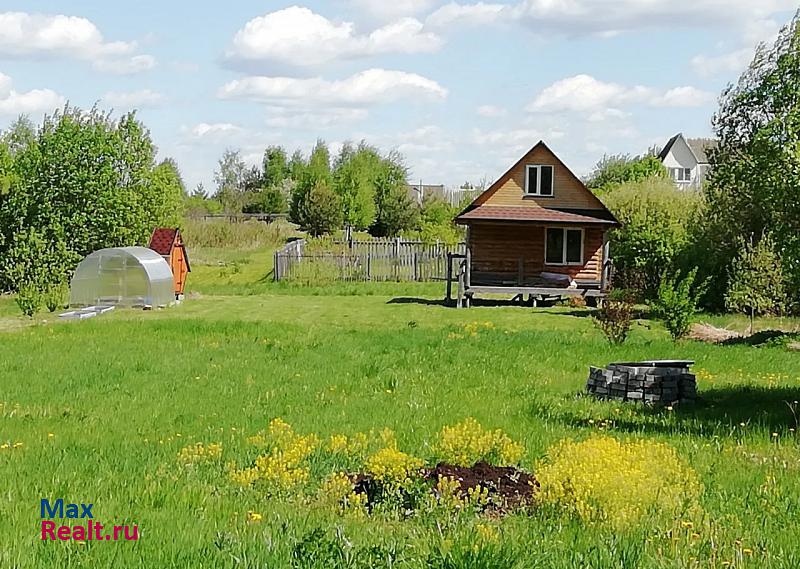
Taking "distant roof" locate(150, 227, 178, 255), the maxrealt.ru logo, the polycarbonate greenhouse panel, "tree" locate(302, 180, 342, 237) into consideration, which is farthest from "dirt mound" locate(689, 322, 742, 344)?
"tree" locate(302, 180, 342, 237)

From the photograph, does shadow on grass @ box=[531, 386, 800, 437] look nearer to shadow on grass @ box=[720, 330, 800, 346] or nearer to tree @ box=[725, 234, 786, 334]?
shadow on grass @ box=[720, 330, 800, 346]

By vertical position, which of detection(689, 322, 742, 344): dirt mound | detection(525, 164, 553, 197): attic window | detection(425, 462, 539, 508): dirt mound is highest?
detection(525, 164, 553, 197): attic window

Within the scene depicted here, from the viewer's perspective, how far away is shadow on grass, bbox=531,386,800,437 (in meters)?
9.55

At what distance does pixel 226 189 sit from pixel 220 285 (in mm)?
44452

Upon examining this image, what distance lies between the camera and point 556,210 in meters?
33.1

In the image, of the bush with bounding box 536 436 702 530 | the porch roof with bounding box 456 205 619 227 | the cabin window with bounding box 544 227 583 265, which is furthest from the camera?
the cabin window with bounding box 544 227 583 265

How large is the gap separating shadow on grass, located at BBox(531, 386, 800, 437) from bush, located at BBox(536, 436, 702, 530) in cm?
301

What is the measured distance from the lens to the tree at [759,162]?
2120 cm

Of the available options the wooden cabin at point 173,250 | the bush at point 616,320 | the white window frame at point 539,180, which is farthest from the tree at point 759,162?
the wooden cabin at point 173,250

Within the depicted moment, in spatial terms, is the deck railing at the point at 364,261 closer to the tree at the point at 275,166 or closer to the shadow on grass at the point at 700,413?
the shadow on grass at the point at 700,413

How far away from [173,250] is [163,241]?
487mm

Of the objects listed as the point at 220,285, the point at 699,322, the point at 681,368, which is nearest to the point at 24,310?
the point at 220,285

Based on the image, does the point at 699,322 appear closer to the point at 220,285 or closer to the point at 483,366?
the point at 483,366

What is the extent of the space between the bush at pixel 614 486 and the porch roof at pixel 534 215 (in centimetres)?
2565
